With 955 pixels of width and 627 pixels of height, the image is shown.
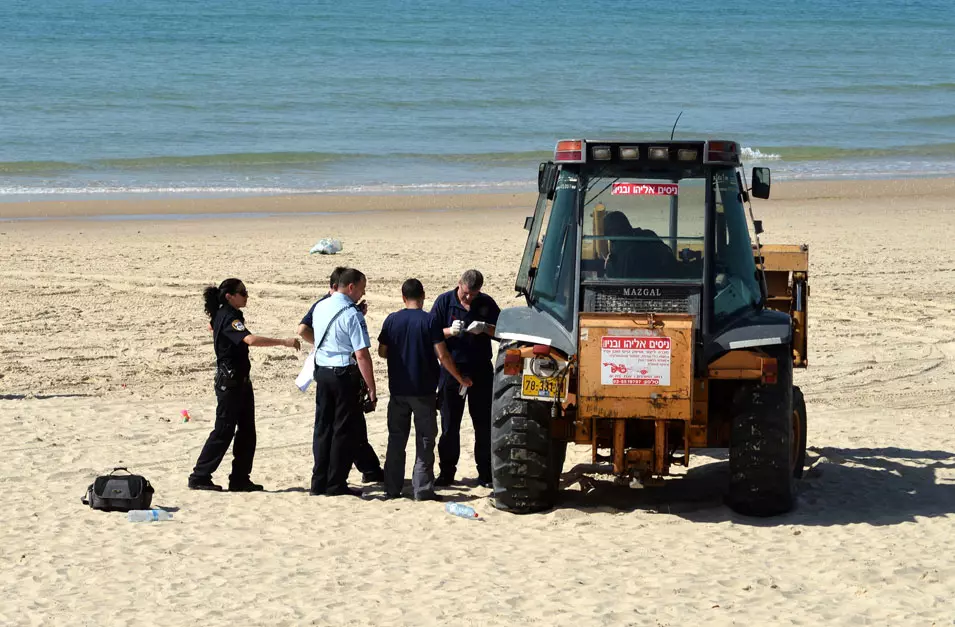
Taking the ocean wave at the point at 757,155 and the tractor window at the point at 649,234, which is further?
the ocean wave at the point at 757,155

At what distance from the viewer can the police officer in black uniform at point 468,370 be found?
338 inches

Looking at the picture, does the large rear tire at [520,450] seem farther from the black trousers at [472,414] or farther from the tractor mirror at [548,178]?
the tractor mirror at [548,178]

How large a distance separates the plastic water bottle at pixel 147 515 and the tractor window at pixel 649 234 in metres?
3.04

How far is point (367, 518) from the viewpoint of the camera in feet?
25.9

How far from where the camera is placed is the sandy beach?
6246mm

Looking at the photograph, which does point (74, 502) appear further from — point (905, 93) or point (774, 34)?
point (774, 34)

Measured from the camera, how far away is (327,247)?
59.3 ft

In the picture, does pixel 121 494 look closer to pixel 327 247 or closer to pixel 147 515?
pixel 147 515

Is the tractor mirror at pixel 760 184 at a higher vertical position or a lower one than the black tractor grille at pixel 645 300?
higher

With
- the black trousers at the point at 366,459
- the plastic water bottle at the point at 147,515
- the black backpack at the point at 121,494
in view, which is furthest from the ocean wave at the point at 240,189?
the plastic water bottle at the point at 147,515

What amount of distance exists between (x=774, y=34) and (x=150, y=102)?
41.6m

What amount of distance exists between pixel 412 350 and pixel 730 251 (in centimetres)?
216

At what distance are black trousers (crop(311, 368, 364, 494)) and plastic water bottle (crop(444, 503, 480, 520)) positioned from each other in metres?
0.82

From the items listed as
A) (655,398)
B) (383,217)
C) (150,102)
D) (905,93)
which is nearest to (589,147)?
(655,398)
